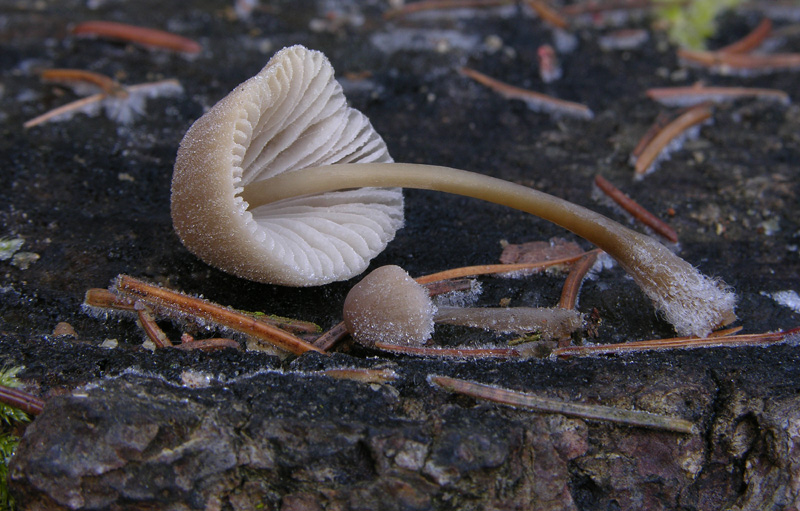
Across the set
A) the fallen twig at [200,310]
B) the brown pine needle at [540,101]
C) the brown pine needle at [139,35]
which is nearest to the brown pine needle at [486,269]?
the fallen twig at [200,310]

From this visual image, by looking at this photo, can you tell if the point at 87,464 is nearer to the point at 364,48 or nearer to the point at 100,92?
the point at 100,92

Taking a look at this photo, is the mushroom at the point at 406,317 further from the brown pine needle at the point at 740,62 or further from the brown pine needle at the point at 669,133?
the brown pine needle at the point at 740,62

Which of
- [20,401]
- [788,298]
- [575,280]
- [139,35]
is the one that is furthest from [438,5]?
[20,401]

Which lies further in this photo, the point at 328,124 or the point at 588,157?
the point at 588,157

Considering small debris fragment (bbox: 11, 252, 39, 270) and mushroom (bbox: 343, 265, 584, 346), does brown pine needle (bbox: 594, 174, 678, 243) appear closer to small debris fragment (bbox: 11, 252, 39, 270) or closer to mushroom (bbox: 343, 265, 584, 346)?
mushroom (bbox: 343, 265, 584, 346)

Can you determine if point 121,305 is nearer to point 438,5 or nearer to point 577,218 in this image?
point 577,218

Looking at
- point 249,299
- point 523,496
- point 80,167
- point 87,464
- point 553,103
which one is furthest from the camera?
point 553,103

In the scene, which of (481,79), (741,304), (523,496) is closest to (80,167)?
(481,79)
